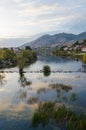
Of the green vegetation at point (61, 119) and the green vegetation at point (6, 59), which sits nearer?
the green vegetation at point (61, 119)

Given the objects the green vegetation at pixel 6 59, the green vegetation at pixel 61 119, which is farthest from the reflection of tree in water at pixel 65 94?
the green vegetation at pixel 6 59

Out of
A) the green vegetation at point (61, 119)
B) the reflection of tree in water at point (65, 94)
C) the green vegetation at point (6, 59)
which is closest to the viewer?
the green vegetation at point (61, 119)

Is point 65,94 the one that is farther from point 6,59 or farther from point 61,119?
point 6,59

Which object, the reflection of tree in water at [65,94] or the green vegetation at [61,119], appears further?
the reflection of tree in water at [65,94]

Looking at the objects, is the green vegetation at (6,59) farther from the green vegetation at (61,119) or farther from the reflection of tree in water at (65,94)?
the green vegetation at (61,119)

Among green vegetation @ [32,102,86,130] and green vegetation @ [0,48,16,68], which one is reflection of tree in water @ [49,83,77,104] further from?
green vegetation @ [0,48,16,68]

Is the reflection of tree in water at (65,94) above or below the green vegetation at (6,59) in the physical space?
below

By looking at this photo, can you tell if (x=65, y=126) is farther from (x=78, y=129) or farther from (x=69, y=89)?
(x=69, y=89)

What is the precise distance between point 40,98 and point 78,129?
62.2 feet

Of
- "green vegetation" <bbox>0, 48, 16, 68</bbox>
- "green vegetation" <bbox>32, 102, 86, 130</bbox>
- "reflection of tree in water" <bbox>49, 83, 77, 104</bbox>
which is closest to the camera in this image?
"green vegetation" <bbox>32, 102, 86, 130</bbox>

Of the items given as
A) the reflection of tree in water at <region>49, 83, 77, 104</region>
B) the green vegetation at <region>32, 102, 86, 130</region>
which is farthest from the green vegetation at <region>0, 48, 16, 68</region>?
the green vegetation at <region>32, 102, 86, 130</region>

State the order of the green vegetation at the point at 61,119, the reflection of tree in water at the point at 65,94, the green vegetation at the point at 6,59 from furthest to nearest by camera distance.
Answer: the green vegetation at the point at 6,59 → the reflection of tree in water at the point at 65,94 → the green vegetation at the point at 61,119

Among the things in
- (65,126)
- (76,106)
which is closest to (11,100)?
(76,106)

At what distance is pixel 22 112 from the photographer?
38562mm
